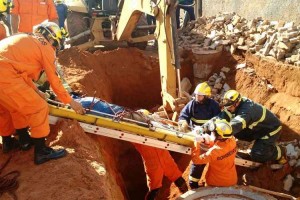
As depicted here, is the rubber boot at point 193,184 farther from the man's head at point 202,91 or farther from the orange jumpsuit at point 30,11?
the orange jumpsuit at point 30,11

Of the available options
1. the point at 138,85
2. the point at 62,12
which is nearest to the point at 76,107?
the point at 138,85

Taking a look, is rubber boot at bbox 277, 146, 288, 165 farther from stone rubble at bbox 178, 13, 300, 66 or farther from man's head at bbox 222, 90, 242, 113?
stone rubble at bbox 178, 13, 300, 66

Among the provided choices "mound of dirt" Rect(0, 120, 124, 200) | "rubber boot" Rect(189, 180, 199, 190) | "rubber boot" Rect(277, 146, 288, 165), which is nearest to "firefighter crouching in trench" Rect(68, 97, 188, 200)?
"rubber boot" Rect(189, 180, 199, 190)

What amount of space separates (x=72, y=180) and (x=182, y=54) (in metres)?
6.30

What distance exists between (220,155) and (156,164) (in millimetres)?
1163

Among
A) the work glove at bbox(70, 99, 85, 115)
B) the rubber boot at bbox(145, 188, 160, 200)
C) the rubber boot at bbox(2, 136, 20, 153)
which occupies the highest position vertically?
the work glove at bbox(70, 99, 85, 115)

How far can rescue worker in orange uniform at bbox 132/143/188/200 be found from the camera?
566 cm

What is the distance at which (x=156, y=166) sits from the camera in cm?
573

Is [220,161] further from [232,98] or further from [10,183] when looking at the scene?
[10,183]

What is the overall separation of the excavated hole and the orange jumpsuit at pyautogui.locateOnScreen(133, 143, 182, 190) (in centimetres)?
59

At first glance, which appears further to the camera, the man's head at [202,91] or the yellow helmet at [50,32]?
the man's head at [202,91]

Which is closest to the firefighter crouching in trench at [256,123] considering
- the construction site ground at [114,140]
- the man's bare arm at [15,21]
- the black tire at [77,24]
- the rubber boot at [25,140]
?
the construction site ground at [114,140]

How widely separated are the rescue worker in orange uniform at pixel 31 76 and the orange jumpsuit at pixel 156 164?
Result: 1.78m

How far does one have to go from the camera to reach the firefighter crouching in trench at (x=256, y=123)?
563 centimetres
